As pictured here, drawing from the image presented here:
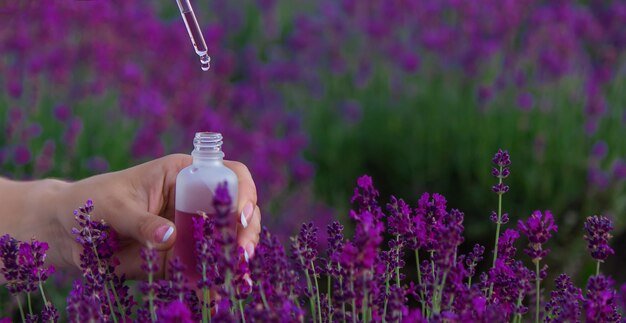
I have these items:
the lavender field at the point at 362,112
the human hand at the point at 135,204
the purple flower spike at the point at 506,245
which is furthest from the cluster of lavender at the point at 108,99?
the purple flower spike at the point at 506,245

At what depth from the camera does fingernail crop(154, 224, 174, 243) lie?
5.47 ft

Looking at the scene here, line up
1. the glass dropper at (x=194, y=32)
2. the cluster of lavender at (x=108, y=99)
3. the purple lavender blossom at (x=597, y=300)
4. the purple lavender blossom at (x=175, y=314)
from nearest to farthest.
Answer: the purple lavender blossom at (x=175, y=314) → the purple lavender blossom at (x=597, y=300) → the glass dropper at (x=194, y=32) → the cluster of lavender at (x=108, y=99)

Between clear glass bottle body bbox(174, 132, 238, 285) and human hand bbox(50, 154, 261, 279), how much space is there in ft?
0.41

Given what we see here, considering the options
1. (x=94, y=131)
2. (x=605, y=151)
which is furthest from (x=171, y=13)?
(x=605, y=151)

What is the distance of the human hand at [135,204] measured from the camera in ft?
6.06

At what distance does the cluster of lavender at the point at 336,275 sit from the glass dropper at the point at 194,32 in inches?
17.4

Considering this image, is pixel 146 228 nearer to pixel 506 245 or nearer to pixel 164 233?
pixel 164 233

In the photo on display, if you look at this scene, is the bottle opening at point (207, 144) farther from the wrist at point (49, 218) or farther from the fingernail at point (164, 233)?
the wrist at point (49, 218)

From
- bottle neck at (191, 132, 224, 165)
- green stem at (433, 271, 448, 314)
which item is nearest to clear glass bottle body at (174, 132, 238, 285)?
bottle neck at (191, 132, 224, 165)

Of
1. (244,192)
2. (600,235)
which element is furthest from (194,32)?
(600,235)

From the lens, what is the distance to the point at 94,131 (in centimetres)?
420

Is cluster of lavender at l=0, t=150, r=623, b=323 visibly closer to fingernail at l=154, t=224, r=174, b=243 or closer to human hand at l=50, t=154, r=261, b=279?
fingernail at l=154, t=224, r=174, b=243

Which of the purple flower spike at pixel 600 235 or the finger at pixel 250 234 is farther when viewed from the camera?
the finger at pixel 250 234

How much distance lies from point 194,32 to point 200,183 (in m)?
0.41
